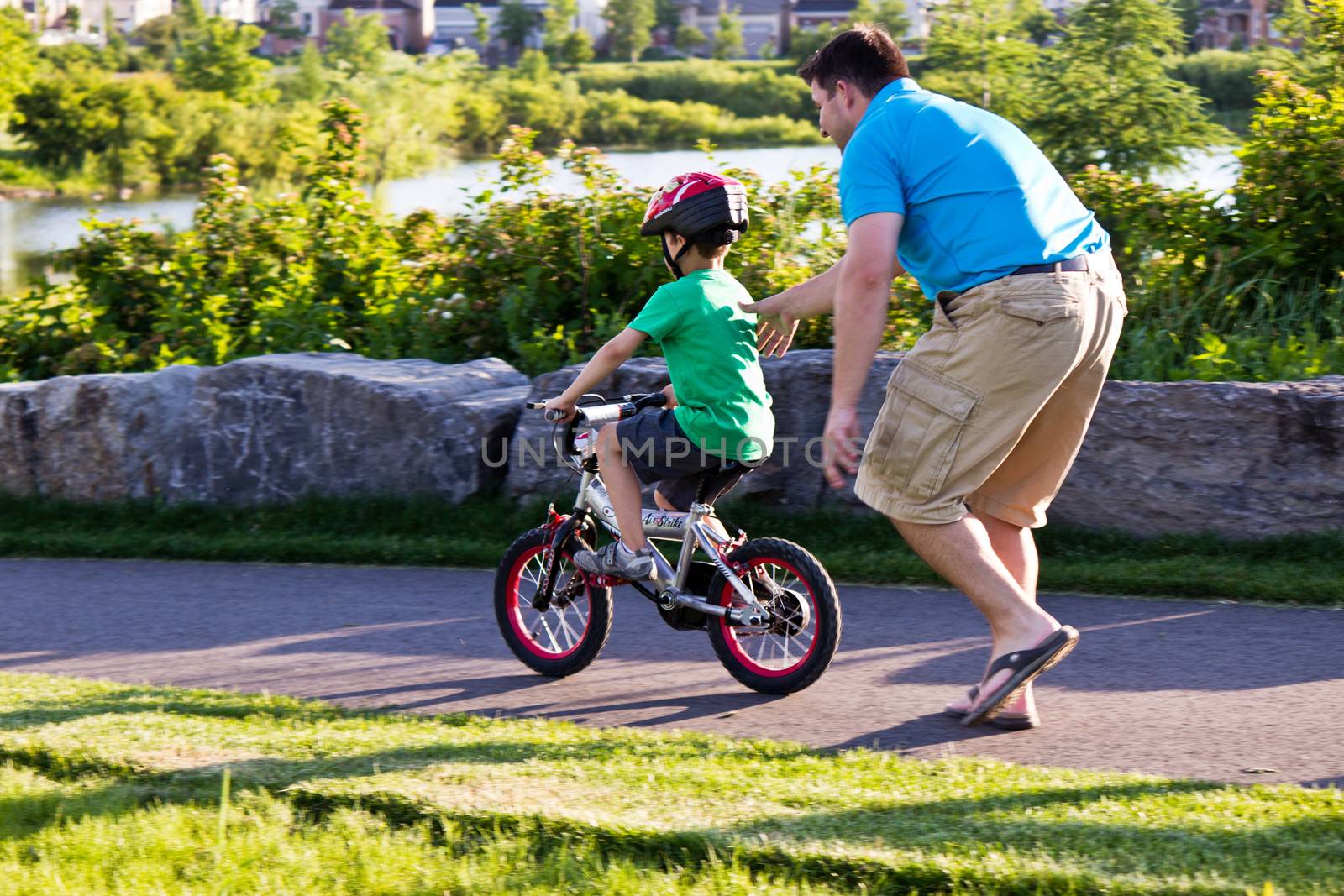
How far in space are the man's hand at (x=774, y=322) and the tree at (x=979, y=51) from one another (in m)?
7.11

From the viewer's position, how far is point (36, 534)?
7949mm

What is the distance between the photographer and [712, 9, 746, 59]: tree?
1870 centimetres

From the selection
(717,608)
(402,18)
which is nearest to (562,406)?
(717,608)

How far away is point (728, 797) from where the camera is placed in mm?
3680

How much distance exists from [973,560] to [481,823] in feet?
5.31

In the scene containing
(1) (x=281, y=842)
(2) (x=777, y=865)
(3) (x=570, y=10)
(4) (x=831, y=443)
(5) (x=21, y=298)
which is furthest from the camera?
(3) (x=570, y=10)

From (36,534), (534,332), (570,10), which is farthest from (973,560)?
(570,10)

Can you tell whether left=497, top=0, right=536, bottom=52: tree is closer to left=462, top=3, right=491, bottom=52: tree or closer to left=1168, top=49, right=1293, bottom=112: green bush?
left=462, top=3, right=491, bottom=52: tree

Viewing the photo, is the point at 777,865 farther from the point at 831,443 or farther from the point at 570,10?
the point at 570,10

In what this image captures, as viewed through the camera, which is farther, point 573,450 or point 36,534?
point 36,534

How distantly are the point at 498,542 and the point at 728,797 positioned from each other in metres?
3.61

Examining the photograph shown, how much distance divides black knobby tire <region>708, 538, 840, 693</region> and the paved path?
107 millimetres

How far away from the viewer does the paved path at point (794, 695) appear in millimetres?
4281

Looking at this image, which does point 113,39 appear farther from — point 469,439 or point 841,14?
point 469,439
